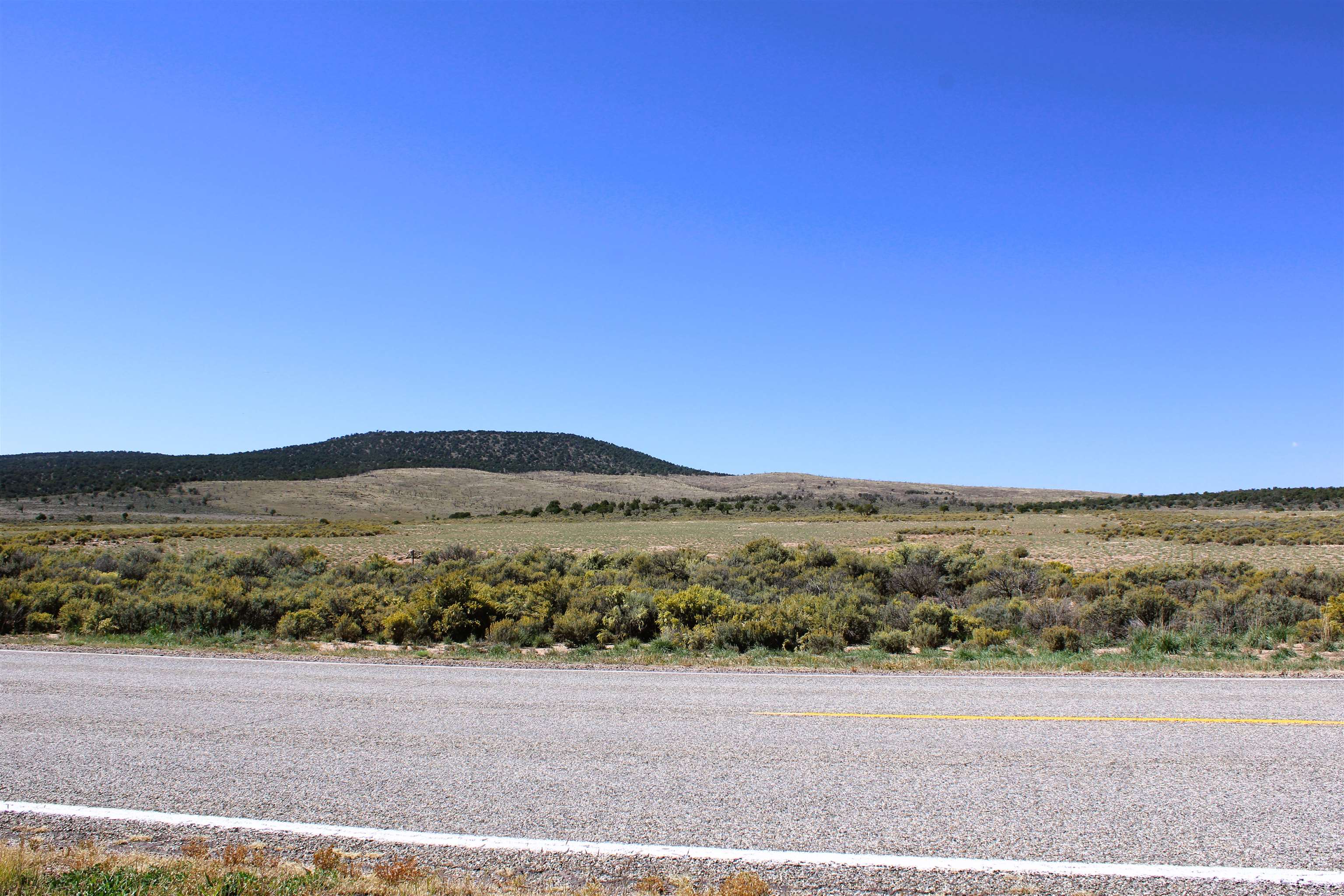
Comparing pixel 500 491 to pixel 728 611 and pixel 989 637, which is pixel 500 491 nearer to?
pixel 728 611

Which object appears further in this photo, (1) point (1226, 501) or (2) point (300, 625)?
(1) point (1226, 501)

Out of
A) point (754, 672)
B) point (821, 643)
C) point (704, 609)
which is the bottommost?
point (821, 643)

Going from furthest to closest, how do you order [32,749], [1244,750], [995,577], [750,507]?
[750,507] → [995,577] → [32,749] → [1244,750]

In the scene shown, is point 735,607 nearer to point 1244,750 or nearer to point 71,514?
point 1244,750

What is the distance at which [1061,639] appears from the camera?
47.9ft

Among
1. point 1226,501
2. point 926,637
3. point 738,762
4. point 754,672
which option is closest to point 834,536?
point 926,637

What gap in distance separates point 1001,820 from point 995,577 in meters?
19.0

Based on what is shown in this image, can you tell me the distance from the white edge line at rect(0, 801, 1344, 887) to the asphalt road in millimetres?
92

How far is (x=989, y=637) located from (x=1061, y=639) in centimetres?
122

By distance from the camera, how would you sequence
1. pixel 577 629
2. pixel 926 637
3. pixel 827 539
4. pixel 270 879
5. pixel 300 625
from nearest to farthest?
pixel 270 879
pixel 926 637
pixel 577 629
pixel 300 625
pixel 827 539

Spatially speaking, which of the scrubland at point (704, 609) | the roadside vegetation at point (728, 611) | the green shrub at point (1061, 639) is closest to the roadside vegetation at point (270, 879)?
the scrubland at point (704, 609)

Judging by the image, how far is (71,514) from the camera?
8638 centimetres

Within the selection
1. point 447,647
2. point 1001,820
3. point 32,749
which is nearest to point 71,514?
point 447,647

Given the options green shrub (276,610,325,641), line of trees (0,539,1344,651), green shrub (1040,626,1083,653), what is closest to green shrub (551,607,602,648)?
line of trees (0,539,1344,651)
